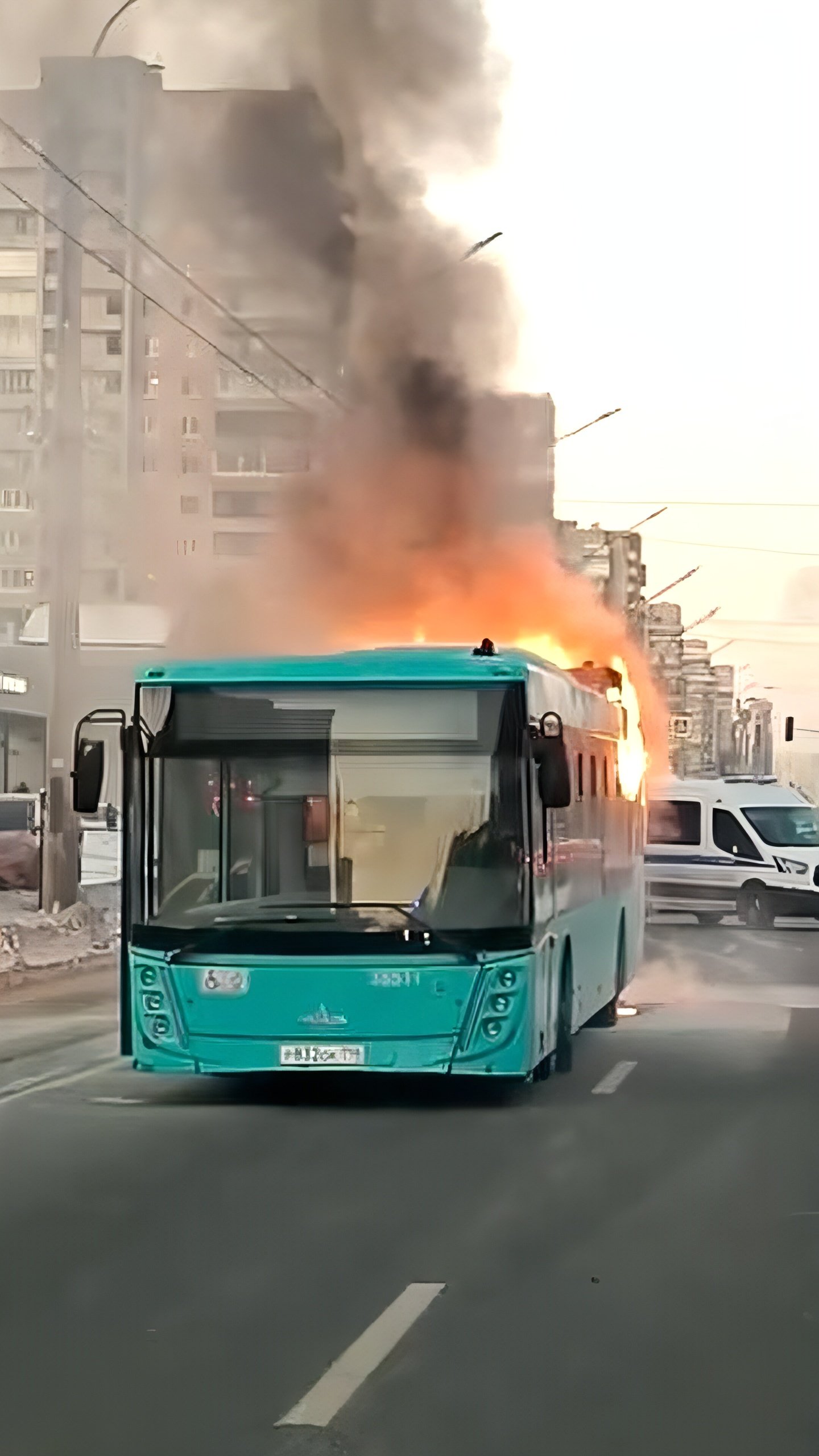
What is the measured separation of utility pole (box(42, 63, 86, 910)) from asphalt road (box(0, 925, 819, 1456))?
12.4 metres

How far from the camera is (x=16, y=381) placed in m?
128

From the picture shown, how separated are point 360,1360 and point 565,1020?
934 centimetres

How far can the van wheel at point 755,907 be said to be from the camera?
42781 millimetres

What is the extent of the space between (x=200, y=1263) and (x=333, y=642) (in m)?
25.9

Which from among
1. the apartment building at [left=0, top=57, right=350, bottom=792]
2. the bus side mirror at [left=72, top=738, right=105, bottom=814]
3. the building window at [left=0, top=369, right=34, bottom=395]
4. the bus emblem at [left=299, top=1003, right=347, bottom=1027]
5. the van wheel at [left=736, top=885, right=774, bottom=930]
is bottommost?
the van wheel at [left=736, top=885, right=774, bottom=930]

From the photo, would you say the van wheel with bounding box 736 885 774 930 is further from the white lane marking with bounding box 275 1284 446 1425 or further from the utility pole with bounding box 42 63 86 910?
the white lane marking with bounding box 275 1284 446 1425

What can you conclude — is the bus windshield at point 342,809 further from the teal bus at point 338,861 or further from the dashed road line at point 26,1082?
the dashed road line at point 26,1082

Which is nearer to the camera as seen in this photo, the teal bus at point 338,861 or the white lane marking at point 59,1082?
the teal bus at point 338,861

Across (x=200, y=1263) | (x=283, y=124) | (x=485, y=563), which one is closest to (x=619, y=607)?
(x=485, y=563)

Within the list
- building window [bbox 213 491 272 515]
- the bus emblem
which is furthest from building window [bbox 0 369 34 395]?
the bus emblem

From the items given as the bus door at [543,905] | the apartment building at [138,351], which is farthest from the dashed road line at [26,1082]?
the apartment building at [138,351]

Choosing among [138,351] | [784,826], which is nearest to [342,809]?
[784,826]

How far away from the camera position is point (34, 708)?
87.6 meters

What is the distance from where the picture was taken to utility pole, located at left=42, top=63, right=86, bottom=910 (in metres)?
28.6
